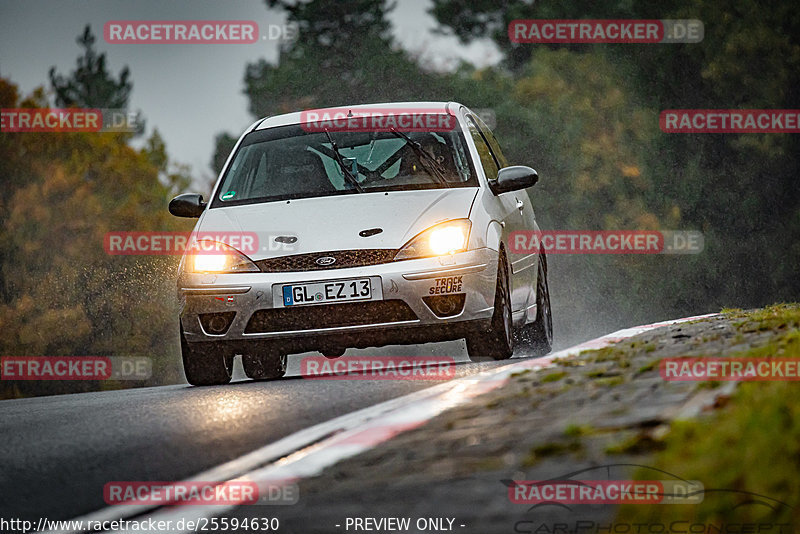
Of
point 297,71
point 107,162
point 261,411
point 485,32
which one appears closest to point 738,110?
point 485,32

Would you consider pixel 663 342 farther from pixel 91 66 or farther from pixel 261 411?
pixel 91 66

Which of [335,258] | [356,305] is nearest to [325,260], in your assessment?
[335,258]

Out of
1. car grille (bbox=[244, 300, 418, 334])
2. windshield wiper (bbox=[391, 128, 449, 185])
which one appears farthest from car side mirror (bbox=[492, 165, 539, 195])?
car grille (bbox=[244, 300, 418, 334])

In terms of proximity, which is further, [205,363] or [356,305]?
[205,363]

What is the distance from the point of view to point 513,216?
974cm

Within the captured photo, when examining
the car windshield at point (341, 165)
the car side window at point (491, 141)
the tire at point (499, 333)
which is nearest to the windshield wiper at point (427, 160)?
the car windshield at point (341, 165)

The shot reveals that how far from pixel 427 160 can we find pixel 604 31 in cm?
3844

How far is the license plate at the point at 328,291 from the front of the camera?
26.6ft

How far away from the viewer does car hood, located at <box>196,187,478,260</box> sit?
8.20m

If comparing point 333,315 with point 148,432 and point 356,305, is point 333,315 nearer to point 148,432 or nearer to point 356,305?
point 356,305

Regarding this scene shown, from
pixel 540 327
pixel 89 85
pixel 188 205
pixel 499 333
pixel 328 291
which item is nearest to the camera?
pixel 328 291

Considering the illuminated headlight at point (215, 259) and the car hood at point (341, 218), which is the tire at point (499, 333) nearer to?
the car hood at point (341, 218)

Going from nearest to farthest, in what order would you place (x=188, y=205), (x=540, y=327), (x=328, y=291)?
(x=328, y=291) < (x=188, y=205) < (x=540, y=327)

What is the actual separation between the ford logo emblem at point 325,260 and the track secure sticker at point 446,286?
0.62 metres
